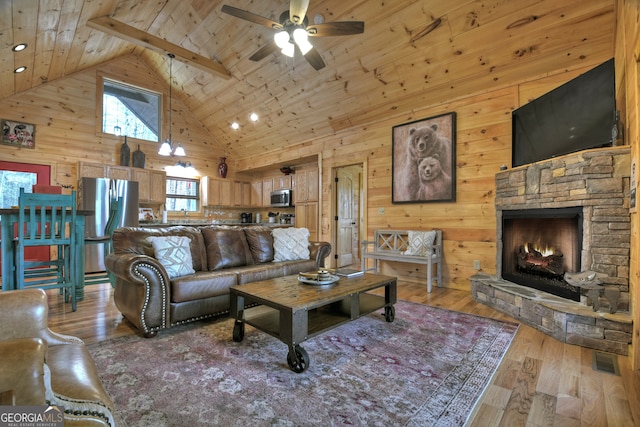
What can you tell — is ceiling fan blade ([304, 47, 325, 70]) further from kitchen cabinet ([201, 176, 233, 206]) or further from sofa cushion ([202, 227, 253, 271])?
kitchen cabinet ([201, 176, 233, 206])

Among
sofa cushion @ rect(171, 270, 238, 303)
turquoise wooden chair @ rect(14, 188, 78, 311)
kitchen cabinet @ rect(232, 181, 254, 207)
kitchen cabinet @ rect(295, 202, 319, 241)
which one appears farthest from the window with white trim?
sofa cushion @ rect(171, 270, 238, 303)

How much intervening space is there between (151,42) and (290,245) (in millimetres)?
3919

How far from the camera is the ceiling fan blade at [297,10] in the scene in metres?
2.43

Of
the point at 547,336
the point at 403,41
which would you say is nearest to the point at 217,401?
the point at 547,336

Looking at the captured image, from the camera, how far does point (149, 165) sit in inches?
261

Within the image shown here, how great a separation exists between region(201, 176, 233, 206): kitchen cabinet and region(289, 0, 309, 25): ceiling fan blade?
5.48 meters

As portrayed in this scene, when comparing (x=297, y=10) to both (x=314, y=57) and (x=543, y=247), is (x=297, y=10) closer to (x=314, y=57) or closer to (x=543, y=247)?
(x=314, y=57)

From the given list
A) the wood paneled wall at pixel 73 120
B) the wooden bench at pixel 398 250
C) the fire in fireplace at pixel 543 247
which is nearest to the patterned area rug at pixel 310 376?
the fire in fireplace at pixel 543 247

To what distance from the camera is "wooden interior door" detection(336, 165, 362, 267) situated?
236 inches

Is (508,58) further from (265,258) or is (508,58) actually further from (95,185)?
(95,185)

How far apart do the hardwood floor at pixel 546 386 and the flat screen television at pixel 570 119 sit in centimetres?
178

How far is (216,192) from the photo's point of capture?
7523 millimetres

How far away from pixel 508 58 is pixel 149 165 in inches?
272

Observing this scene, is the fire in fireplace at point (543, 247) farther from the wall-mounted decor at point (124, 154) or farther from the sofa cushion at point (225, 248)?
the wall-mounted decor at point (124, 154)
